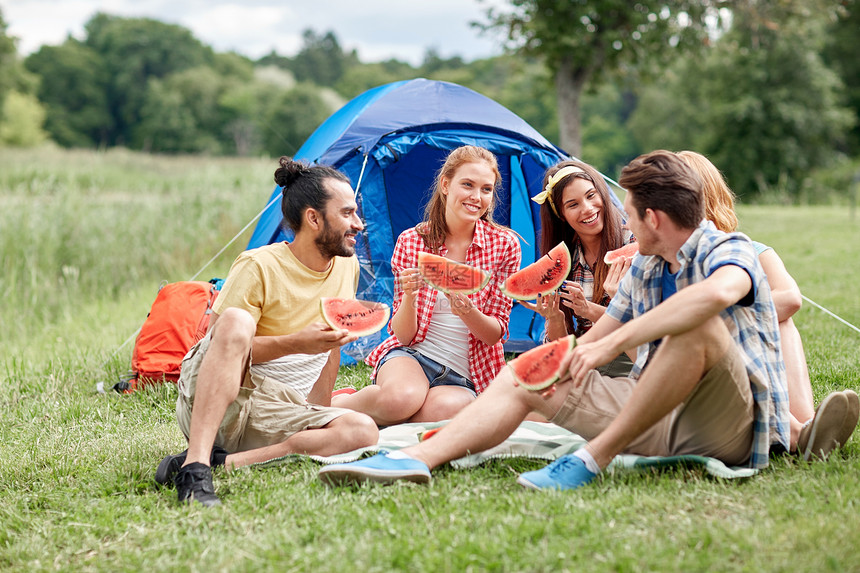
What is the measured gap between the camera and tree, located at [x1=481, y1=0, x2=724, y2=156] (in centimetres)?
1352

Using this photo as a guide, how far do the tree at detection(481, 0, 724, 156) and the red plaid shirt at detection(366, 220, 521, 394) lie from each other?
34.0 feet

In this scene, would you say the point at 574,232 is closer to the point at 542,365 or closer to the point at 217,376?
the point at 542,365

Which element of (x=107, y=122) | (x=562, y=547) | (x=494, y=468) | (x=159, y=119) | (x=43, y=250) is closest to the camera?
(x=562, y=547)

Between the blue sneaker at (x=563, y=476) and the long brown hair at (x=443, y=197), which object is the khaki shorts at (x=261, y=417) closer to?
the blue sneaker at (x=563, y=476)

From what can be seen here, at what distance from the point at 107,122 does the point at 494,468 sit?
60818 mm

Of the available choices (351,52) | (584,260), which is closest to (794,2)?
(584,260)

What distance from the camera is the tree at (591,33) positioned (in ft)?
44.4

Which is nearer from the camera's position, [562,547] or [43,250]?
[562,547]

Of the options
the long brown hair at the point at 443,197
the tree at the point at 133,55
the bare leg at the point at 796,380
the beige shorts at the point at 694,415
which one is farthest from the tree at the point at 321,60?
the beige shorts at the point at 694,415

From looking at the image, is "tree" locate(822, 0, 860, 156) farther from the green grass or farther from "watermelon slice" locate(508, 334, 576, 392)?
"watermelon slice" locate(508, 334, 576, 392)

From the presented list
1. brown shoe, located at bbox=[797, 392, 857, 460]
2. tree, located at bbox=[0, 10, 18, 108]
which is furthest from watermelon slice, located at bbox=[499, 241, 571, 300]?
tree, located at bbox=[0, 10, 18, 108]

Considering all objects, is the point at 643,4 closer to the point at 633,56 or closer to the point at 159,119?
the point at 633,56

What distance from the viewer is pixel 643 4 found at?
13.5 meters

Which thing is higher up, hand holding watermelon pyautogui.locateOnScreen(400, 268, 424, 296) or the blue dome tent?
the blue dome tent
